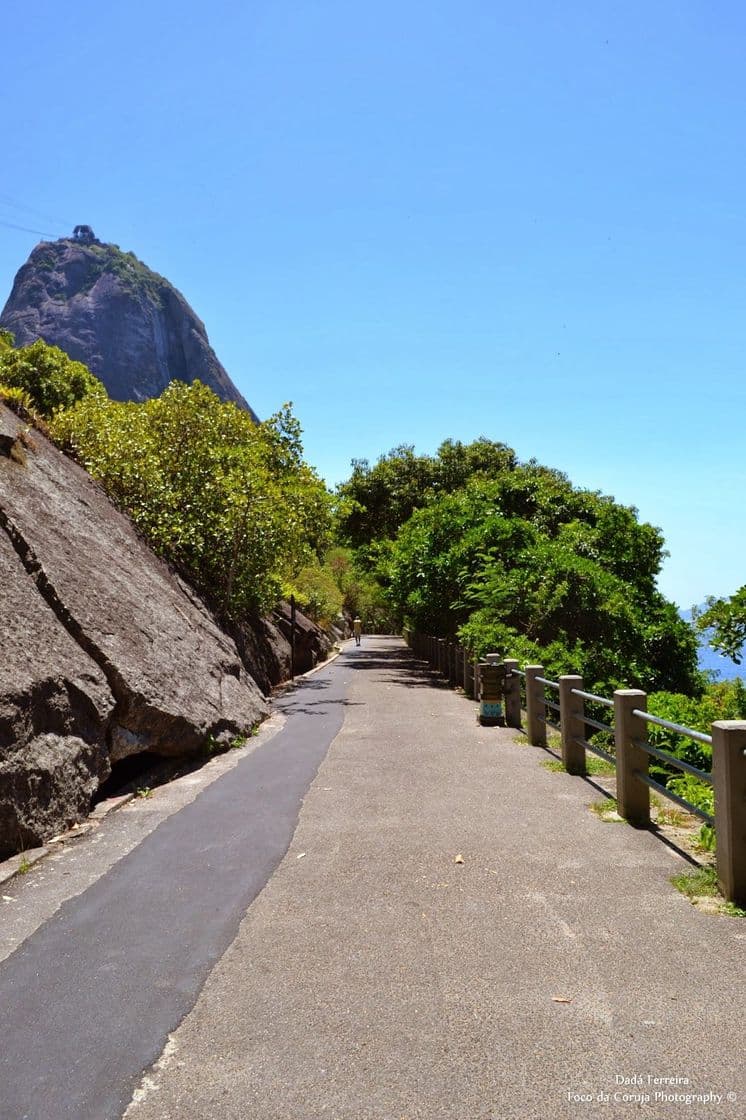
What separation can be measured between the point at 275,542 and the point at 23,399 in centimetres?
730

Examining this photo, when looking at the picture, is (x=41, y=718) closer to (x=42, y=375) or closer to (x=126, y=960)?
(x=126, y=960)

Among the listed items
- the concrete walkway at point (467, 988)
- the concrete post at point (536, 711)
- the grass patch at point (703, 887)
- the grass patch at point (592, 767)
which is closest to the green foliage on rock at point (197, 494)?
the concrete post at point (536, 711)

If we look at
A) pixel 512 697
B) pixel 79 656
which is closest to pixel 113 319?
pixel 512 697

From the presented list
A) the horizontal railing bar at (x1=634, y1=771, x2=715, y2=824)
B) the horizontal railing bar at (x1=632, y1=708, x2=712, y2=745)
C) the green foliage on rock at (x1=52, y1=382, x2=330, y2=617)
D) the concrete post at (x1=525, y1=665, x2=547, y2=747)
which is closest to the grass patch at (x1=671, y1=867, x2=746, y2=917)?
the horizontal railing bar at (x1=634, y1=771, x2=715, y2=824)

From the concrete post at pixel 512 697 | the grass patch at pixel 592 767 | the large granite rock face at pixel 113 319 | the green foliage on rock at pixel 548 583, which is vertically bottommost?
the grass patch at pixel 592 767

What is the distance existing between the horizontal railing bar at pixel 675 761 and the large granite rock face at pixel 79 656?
535cm

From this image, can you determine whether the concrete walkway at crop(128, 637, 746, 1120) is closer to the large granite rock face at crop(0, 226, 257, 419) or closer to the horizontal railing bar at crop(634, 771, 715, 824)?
the horizontal railing bar at crop(634, 771, 715, 824)

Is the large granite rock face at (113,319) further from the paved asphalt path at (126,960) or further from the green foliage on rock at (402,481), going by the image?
the paved asphalt path at (126,960)

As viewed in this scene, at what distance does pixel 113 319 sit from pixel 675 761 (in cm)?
18221

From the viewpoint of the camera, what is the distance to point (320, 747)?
11.9 metres

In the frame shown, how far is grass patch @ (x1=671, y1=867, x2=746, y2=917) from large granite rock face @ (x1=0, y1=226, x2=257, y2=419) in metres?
160

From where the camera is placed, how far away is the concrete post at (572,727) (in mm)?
9646

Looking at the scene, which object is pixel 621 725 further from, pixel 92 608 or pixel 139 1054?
pixel 92 608

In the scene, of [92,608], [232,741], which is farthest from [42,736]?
[232,741]
